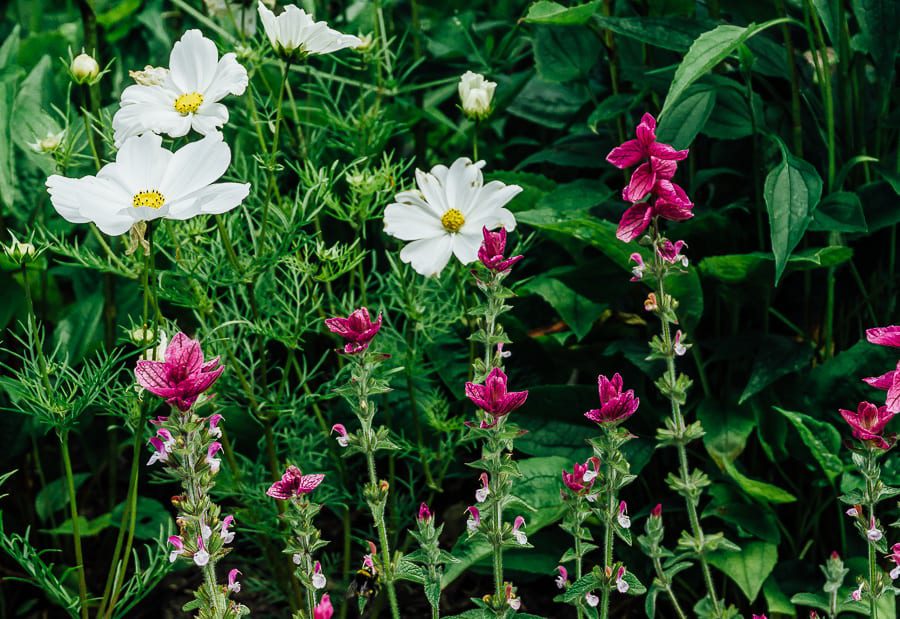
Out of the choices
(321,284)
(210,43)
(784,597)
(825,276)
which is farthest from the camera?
(321,284)

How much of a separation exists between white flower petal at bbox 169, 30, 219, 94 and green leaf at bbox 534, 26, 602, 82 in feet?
2.40

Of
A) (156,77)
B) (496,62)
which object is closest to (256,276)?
(156,77)

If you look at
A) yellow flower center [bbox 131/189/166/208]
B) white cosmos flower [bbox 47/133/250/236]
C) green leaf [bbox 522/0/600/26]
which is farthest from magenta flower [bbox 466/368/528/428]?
green leaf [bbox 522/0/600/26]

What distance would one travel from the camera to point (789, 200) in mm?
1498

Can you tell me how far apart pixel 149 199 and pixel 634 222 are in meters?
0.58

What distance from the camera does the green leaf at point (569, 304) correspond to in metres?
1.71

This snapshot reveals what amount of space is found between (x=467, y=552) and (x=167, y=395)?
704 mm

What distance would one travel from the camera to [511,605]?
1206 millimetres

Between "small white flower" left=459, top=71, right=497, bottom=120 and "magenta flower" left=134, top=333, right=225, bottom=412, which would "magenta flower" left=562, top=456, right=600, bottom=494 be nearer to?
"magenta flower" left=134, top=333, right=225, bottom=412

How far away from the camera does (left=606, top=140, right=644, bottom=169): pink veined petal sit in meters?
1.13

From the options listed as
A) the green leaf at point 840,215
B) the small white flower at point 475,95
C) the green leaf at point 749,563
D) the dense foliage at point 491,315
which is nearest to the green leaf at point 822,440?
the dense foliage at point 491,315

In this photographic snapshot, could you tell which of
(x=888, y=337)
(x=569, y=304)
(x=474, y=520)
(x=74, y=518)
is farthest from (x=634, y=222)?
(x=74, y=518)

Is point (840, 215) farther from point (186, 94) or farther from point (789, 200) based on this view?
point (186, 94)

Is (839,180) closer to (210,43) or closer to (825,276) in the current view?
(825,276)
